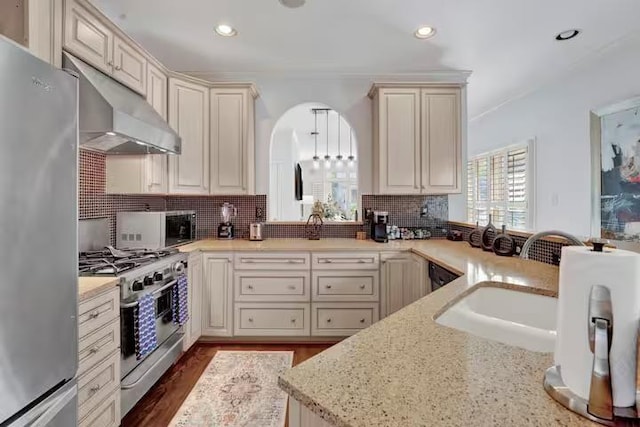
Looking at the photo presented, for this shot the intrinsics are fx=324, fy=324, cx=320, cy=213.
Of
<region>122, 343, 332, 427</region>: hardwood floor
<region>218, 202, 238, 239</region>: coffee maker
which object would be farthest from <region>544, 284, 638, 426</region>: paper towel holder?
<region>218, 202, 238, 239</region>: coffee maker

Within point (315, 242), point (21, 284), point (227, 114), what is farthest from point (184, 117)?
point (21, 284)

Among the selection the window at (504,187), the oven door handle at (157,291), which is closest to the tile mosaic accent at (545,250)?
the window at (504,187)

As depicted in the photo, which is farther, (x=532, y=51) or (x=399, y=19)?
(x=532, y=51)

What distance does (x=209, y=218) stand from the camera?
3.38 meters

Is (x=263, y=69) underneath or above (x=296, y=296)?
above

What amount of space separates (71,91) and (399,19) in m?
2.18

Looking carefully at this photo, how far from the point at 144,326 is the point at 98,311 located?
381 mm

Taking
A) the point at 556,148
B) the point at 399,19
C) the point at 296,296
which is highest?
the point at 399,19

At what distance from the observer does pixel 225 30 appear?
2.55m

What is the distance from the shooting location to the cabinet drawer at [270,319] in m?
2.82

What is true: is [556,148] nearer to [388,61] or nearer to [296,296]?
[388,61]

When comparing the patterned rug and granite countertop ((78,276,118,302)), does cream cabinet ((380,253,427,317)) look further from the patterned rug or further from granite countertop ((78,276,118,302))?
granite countertop ((78,276,118,302))

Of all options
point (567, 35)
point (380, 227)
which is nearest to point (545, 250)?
point (380, 227)

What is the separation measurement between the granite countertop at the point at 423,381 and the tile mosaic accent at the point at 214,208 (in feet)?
8.43
